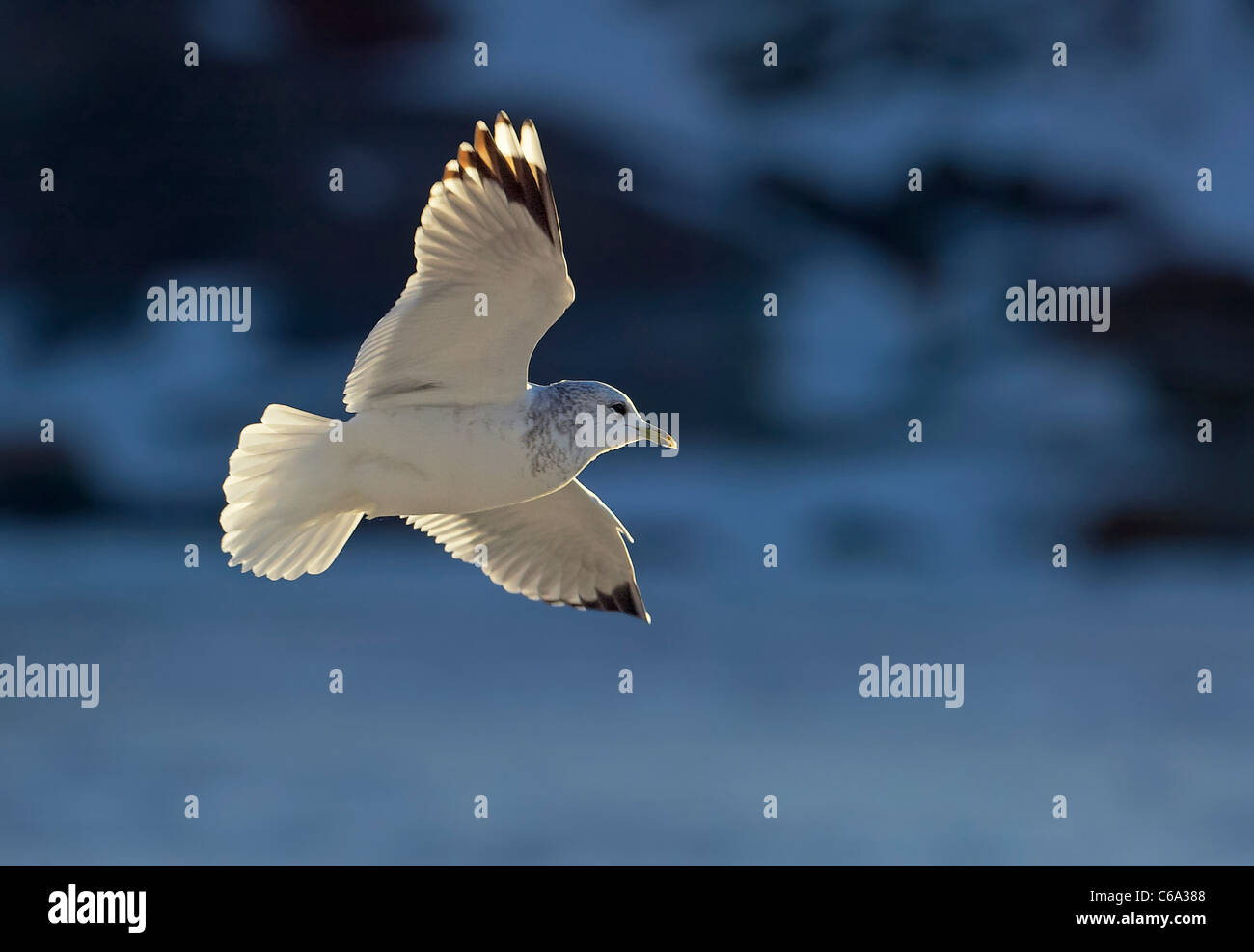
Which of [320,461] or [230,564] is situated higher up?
[320,461]

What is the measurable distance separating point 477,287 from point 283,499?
2.71 feet

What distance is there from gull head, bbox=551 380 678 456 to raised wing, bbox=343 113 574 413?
15cm

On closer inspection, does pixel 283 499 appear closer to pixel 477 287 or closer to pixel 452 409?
pixel 452 409

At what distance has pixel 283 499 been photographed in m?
3.78

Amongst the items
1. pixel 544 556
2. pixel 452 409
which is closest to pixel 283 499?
pixel 452 409

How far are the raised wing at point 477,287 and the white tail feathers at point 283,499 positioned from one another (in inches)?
8.1

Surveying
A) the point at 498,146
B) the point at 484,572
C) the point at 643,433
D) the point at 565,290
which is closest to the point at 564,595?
the point at 484,572

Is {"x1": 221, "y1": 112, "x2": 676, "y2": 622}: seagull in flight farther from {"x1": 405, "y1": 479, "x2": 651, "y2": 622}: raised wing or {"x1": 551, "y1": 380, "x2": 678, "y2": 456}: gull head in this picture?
{"x1": 405, "y1": 479, "x2": 651, "y2": 622}: raised wing

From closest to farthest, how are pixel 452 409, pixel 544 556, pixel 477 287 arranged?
1. pixel 477 287
2. pixel 452 409
3. pixel 544 556

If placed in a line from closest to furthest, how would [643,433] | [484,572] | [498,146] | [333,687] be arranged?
[498,146] < [643,433] < [333,687] < [484,572]

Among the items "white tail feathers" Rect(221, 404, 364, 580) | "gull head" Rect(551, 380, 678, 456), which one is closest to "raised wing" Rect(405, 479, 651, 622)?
"white tail feathers" Rect(221, 404, 364, 580)

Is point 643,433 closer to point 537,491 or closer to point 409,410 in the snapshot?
point 537,491

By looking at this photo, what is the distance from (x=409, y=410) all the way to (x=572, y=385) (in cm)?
44

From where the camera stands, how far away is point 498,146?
135 inches
